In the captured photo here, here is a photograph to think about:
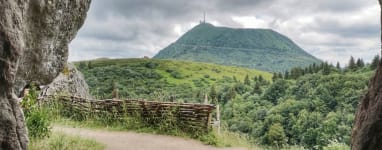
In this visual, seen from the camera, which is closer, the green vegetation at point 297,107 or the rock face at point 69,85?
the rock face at point 69,85

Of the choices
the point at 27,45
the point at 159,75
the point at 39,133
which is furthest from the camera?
the point at 159,75

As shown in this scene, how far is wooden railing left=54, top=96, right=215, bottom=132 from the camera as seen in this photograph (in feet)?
43.7

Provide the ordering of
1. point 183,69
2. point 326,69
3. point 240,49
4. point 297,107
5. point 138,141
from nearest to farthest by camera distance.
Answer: point 138,141 < point 297,107 < point 326,69 < point 183,69 < point 240,49

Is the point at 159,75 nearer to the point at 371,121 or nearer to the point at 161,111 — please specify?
the point at 161,111

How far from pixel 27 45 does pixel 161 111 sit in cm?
811

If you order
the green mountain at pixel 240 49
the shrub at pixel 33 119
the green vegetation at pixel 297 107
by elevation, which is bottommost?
the green vegetation at pixel 297 107

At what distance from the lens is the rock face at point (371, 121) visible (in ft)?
14.6

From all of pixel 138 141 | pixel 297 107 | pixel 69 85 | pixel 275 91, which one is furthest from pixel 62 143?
pixel 275 91

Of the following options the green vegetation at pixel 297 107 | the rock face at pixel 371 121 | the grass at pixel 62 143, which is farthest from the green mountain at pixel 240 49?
the rock face at pixel 371 121

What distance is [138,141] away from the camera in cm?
1212

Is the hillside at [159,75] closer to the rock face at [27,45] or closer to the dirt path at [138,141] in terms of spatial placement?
the dirt path at [138,141]

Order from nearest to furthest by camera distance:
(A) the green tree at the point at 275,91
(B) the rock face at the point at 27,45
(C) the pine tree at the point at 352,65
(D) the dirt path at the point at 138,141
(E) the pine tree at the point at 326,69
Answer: (B) the rock face at the point at 27,45 → (D) the dirt path at the point at 138,141 → (A) the green tree at the point at 275,91 → (C) the pine tree at the point at 352,65 → (E) the pine tree at the point at 326,69

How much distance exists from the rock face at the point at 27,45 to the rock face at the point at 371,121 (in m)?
3.71

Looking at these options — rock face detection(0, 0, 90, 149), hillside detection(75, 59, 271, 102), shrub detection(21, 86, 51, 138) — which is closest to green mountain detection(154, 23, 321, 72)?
hillside detection(75, 59, 271, 102)
